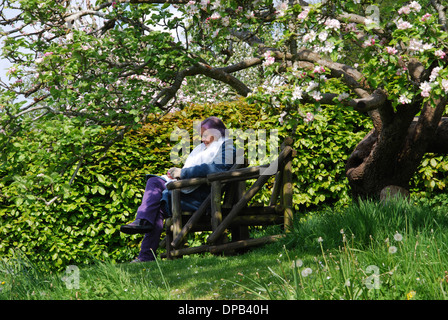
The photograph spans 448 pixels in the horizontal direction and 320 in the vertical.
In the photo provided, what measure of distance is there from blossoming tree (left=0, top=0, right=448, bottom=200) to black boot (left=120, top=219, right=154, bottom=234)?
102cm

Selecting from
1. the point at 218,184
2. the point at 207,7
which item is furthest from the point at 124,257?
the point at 207,7

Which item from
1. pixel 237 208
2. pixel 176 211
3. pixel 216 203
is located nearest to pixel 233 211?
pixel 237 208

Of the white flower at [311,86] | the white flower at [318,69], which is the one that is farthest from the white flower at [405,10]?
the white flower at [311,86]

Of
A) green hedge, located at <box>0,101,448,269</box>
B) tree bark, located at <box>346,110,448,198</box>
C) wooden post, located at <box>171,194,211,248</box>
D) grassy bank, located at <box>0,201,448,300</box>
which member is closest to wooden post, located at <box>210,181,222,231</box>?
wooden post, located at <box>171,194,211,248</box>

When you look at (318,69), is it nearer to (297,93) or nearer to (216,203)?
(297,93)

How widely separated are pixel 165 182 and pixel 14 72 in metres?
2.10

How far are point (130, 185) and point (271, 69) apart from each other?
336 cm

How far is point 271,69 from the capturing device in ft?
13.3

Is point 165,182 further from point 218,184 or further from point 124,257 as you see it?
point 124,257

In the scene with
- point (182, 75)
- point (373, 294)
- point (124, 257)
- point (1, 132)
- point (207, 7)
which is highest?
point (207, 7)

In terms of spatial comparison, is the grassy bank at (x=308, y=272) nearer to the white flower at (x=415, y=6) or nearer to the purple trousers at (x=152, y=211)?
the purple trousers at (x=152, y=211)

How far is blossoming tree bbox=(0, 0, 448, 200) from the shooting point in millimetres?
3688

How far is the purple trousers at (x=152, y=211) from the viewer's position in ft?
17.9
